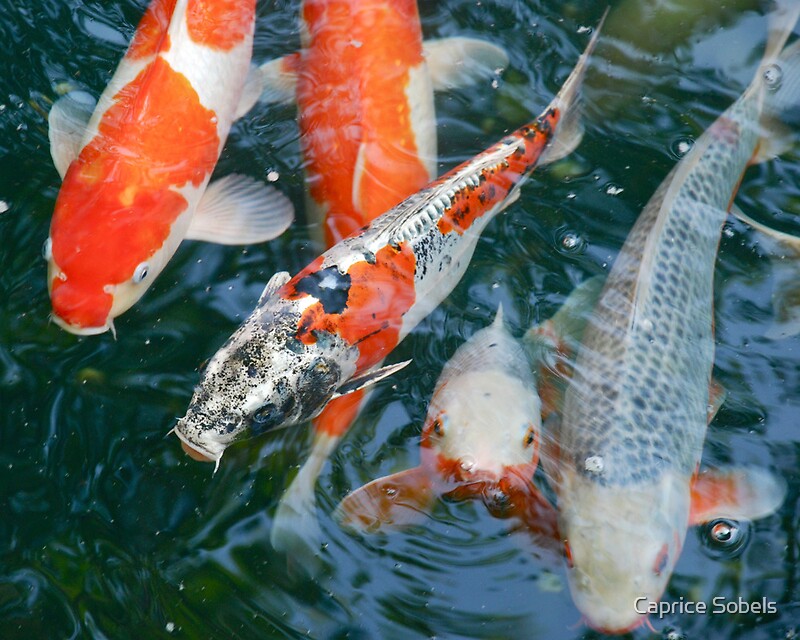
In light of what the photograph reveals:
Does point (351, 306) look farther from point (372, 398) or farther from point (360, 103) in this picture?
point (360, 103)

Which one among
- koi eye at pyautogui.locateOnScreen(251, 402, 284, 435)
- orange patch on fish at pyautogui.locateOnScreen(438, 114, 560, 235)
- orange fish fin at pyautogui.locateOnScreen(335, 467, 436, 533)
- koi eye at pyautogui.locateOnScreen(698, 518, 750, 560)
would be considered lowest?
koi eye at pyautogui.locateOnScreen(698, 518, 750, 560)

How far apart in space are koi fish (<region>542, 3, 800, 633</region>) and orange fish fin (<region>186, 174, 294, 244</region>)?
1.53 metres

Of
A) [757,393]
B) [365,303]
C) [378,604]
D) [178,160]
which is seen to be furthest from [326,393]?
[757,393]

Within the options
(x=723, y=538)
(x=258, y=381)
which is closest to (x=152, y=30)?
(x=258, y=381)

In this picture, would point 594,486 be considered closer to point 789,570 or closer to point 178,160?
point 789,570

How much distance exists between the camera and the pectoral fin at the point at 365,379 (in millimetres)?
2996

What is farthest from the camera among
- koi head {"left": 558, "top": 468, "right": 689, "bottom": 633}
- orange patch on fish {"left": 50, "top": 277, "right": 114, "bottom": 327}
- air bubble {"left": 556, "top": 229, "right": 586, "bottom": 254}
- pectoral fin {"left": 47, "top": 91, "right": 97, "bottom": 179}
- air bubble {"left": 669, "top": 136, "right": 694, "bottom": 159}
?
air bubble {"left": 669, "top": 136, "right": 694, "bottom": 159}

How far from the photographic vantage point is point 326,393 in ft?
9.61

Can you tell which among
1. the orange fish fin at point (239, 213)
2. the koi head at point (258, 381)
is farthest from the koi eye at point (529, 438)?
the orange fish fin at point (239, 213)

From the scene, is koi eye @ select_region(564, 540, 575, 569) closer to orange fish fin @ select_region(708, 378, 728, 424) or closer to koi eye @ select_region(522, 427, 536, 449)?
koi eye @ select_region(522, 427, 536, 449)

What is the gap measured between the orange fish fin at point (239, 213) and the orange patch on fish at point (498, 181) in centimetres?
87

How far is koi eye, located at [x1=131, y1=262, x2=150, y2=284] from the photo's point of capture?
3230 millimetres

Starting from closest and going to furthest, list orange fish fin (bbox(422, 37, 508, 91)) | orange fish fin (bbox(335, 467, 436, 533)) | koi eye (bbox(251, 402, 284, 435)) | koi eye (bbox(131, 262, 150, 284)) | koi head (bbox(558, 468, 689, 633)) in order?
1. koi head (bbox(558, 468, 689, 633))
2. koi eye (bbox(251, 402, 284, 435))
3. orange fish fin (bbox(335, 467, 436, 533))
4. koi eye (bbox(131, 262, 150, 284))
5. orange fish fin (bbox(422, 37, 508, 91))

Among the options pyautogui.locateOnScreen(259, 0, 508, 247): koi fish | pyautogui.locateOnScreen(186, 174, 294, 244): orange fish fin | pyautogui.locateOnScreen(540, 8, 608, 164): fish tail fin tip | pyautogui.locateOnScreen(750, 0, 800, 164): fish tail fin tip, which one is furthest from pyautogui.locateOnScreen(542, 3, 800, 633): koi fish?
pyautogui.locateOnScreen(186, 174, 294, 244): orange fish fin
